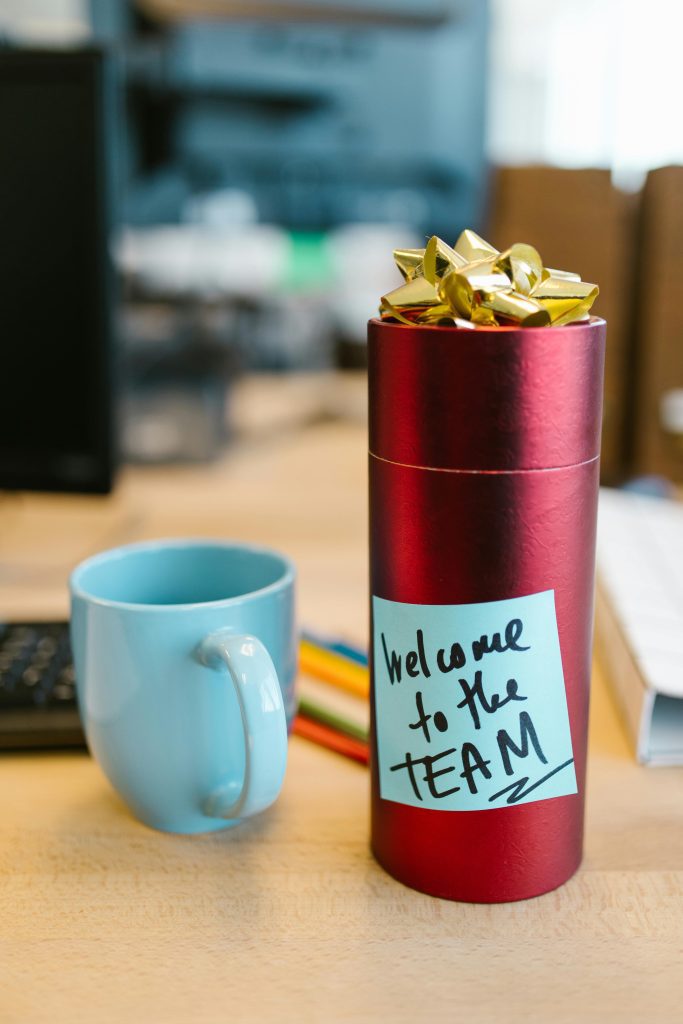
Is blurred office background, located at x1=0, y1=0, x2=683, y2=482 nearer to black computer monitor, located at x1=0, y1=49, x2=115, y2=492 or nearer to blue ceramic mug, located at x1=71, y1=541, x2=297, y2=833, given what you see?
black computer monitor, located at x1=0, y1=49, x2=115, y2=492

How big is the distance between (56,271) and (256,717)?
370 mm

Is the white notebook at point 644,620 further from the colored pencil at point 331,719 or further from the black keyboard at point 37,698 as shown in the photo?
the black keyboard at point 37,698

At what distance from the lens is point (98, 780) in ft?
1.29

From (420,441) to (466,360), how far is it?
0.03m

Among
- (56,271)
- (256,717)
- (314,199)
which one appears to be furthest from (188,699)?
(314,199)

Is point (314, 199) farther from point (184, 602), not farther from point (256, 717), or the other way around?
point (256, 717)

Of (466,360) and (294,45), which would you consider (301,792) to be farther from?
(294,45)

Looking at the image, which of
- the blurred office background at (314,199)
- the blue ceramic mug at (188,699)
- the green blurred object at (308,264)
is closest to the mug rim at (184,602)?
the blue ceramic mug at (188,699)

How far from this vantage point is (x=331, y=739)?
1.38 ft

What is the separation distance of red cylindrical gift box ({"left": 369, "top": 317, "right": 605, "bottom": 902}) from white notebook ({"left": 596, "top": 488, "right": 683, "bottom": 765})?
0.33 feet

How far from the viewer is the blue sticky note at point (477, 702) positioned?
0.28m

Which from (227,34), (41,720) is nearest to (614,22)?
(227,34)

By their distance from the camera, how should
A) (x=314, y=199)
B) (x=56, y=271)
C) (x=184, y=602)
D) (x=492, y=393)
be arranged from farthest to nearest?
(x=314, y=199)
(x=56, y=271)
(x=184, y=602)
(x=492, y=393)

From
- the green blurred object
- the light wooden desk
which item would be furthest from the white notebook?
the green blurred object
